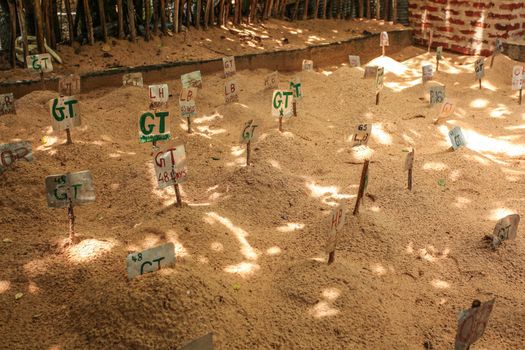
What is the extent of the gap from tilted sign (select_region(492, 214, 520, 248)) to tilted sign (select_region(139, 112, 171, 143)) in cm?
238

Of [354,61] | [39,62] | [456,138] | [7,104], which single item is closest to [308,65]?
[354,61]

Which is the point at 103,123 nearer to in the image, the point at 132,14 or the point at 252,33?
the point at 132,14

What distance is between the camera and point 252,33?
7.84 meters

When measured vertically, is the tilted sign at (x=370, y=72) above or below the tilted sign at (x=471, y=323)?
above

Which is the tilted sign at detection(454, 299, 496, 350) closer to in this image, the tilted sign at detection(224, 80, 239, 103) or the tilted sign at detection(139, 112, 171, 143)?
the tilted sign at detection(139, 112, 171, 143)

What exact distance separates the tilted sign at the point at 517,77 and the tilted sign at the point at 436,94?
2.49 ft

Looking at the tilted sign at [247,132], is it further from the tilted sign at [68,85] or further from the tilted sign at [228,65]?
the tilted sign at [228,65]

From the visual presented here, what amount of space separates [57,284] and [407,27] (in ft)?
24.1

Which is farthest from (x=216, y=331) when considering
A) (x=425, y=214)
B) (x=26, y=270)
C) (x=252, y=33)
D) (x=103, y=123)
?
(x=252, y=33)

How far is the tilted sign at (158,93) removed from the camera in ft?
16.9

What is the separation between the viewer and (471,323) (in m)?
2.13

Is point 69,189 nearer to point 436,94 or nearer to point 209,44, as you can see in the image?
point 436,94

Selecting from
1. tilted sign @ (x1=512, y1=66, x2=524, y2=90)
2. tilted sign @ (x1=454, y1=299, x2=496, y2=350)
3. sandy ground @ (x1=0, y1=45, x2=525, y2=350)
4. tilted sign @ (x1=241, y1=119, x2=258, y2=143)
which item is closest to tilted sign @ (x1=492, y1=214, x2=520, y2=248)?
sandy ground @ (x1=0, y1=45, x2=525, y2=350)

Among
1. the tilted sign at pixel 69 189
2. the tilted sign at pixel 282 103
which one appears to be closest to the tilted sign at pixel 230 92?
the tilted sign at pixel 282 103
